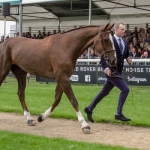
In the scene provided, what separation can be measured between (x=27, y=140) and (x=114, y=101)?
598cm

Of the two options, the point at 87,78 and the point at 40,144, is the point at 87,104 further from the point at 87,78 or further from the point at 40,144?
the point at 87,78

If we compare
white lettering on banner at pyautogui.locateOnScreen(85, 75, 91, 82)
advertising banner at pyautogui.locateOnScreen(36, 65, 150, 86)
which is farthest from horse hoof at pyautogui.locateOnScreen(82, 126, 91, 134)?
white lettering on banner at pyautogui.locateOnScreen(85, 75, 91, 82)

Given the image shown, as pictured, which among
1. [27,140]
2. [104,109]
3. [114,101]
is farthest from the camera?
[114,101]

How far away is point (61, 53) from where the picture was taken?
7.68m

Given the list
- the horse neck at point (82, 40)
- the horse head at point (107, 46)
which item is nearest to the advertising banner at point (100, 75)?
the horse neck at point (82, 40)

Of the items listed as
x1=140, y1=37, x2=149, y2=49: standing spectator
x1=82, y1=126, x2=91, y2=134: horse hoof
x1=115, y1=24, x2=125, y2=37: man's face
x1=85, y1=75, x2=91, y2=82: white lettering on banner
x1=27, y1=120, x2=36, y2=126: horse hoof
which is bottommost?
x1=27, y1=120, x2=36, y2=126: horse hoof

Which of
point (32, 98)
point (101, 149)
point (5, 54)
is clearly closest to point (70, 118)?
point (5, 54)

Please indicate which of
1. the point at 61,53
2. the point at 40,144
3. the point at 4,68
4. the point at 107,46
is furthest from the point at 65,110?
the point at 40,144

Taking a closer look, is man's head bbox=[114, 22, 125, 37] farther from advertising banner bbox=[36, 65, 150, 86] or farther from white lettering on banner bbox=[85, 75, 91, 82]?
white lettering on banner bbox=[85, 75, 91, 82]

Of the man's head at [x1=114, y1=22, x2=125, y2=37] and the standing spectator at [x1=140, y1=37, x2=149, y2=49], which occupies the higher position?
the standing spectator at [x1=140, y1=37, x2=149, y2=49]

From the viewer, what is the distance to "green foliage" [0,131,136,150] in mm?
5941

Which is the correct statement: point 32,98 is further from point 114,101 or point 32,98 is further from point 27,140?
point 27,140

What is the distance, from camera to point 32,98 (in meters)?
12.9

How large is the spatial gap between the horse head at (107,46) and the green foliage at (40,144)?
175cm
